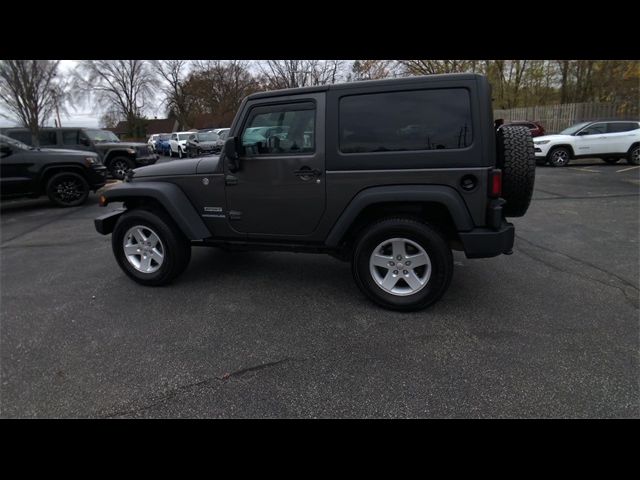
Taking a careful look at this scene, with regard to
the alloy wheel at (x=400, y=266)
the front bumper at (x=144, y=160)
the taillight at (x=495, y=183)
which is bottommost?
the alloy wheel at (x=400, y=266)

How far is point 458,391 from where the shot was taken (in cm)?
216

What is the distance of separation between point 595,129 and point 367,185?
13.6 meters

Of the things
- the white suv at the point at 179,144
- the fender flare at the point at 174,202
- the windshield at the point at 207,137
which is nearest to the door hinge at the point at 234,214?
the fender flare at the point at 174,202

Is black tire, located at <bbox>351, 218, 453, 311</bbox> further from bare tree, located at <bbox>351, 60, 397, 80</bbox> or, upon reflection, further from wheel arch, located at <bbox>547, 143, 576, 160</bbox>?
bare tree, located at <bbox>351, 60, 397, 80</bbox>

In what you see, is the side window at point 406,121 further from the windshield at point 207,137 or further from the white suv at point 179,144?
the white suv at point 179,144

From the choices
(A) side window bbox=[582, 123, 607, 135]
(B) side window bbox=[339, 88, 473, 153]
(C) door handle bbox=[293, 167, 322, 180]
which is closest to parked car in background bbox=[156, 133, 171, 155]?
(A) side window bbox=[582, 123, 607, 135]

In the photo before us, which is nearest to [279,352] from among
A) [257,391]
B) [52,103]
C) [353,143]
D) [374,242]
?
[257,391]

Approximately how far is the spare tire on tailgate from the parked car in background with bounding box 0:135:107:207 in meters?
9.35

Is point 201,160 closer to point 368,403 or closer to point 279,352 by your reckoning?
point 279,352

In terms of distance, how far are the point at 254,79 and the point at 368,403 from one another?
136 ft

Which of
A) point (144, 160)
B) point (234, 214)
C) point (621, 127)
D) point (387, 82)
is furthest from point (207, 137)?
point (621, 127)

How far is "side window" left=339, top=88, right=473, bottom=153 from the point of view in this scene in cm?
282

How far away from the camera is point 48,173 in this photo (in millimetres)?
8141

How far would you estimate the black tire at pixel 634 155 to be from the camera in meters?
11.7
